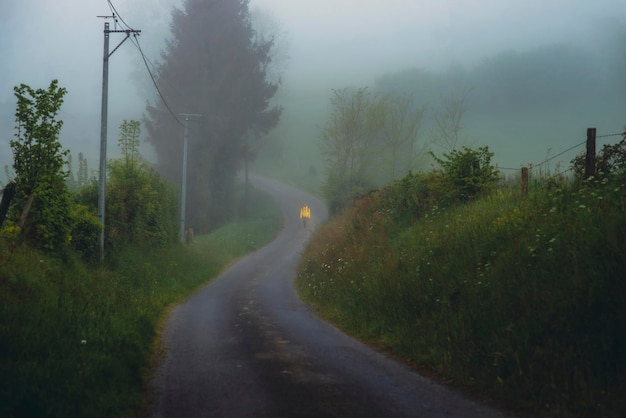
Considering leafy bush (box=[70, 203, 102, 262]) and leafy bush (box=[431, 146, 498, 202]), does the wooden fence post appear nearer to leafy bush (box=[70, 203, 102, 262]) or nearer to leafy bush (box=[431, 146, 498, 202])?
leafy bush (box=[431, 146, 498, 202])

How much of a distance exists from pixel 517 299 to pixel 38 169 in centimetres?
1250

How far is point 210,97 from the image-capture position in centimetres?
5812

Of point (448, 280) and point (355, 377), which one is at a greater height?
point (448, 280)

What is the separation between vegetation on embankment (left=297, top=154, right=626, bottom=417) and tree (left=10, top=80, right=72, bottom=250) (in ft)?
25.9

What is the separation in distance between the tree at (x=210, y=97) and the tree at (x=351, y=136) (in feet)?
32.5

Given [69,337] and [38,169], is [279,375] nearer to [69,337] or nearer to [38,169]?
[69,337]

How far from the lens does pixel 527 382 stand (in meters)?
8.82

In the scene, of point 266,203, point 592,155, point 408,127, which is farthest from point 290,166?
point 592,155

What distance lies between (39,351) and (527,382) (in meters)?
6.77

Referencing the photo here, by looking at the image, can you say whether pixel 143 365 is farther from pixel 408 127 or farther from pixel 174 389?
pixel 408 127

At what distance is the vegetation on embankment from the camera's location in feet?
28.4

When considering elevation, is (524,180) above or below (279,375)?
above

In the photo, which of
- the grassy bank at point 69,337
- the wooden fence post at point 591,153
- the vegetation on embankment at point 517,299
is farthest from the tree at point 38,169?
the wooden fence post at point 591,153

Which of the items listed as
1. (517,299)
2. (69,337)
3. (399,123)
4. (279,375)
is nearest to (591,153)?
(517,299)
